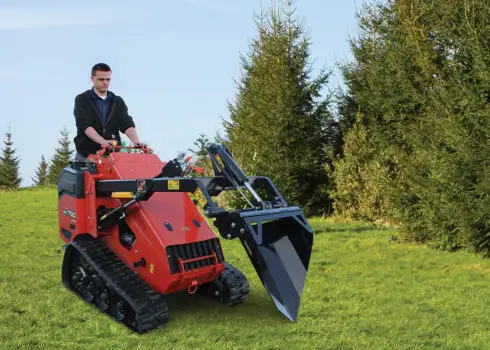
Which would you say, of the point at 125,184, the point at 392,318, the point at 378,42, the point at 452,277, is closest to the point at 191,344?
the point at 125,184

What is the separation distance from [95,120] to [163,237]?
235 cm

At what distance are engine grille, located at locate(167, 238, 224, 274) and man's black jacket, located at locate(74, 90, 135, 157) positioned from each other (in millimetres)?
2299

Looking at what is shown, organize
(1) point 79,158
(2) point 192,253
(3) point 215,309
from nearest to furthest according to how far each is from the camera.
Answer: (2) point 192,253
(3) point 215,309
(1) point 79,158

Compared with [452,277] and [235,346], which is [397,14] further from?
[235,346]

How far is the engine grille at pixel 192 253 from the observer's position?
5945 mm

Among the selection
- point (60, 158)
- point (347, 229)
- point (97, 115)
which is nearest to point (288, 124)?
point (347, 229)

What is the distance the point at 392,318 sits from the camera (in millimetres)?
6398

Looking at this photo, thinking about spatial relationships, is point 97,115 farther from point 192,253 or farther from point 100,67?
point 192,253

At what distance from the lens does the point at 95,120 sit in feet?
24.4

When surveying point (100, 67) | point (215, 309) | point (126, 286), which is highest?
point (100, 67)

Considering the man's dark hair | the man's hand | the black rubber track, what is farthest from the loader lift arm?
the man's dark hair

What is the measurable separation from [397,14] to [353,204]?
560 centimetres

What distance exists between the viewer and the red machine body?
19.7ft

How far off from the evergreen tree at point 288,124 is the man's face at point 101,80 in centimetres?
946
